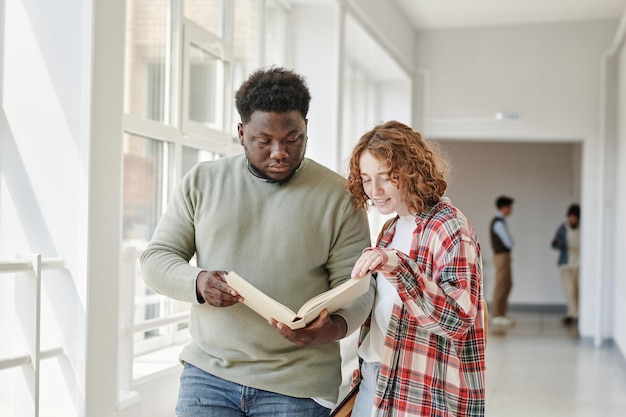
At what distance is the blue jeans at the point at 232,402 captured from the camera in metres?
2.07

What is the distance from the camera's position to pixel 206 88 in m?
4.27

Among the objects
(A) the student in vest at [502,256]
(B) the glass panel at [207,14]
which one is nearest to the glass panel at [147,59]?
(B) the glass panel at [207,14]

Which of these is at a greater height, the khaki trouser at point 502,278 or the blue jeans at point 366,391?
the blue jeans at point 366,391

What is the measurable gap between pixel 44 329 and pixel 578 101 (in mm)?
7790

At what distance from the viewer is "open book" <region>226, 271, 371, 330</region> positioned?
188 cm

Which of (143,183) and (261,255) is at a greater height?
(143,183)

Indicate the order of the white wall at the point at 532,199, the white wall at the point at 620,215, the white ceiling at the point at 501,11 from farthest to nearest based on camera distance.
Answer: the white wall at the point at 532,199 → the white ceiling at the point at 501,11 → the white wall at the point at 620,215

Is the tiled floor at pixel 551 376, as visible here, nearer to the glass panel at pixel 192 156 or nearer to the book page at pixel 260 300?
the glass panel at pixel 192 156

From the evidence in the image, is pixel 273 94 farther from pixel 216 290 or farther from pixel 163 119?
pixel 163 119

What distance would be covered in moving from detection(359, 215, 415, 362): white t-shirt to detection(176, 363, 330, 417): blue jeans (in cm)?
22

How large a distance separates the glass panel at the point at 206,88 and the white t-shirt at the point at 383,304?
2174 millimetres

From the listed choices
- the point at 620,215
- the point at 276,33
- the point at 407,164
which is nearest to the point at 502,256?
the point at 620,215

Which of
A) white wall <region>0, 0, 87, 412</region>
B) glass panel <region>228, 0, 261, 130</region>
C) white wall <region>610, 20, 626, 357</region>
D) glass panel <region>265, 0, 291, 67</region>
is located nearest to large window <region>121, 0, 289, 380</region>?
glass panel <region>228, 0, 261, 130</region>

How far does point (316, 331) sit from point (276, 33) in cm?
421
